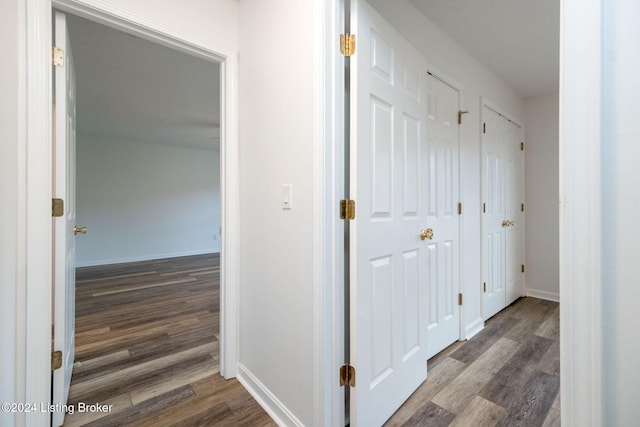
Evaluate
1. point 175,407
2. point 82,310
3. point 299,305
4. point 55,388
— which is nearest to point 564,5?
point 299,305

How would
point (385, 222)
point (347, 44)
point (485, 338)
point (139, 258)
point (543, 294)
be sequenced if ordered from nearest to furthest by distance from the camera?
1. point (347, 44)
2. point (385, 222)
3. point (485, 338)
4. point (543, 294)
5. point (139, 258)

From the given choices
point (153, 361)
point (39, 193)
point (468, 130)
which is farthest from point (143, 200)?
point (468, 130)

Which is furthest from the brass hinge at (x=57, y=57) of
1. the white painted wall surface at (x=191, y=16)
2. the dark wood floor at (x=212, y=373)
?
the dark wood floor at (x=212, y=373)

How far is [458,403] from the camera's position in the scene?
5.00ft

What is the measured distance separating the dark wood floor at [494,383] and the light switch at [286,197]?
4.16ft

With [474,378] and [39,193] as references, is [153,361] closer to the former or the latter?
[39,193]

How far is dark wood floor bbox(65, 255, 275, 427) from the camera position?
1454 mm

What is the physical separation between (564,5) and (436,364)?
2.08 meters

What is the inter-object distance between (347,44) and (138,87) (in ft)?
10.4

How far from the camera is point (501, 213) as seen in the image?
9.39ft

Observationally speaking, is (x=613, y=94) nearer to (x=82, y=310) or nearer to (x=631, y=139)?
(x=631, y=139)

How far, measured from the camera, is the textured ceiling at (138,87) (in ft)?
7.77

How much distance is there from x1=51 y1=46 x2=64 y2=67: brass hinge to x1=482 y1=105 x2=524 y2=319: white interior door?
122 inches

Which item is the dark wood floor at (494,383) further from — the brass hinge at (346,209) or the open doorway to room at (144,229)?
the brass hinge at (346,209)
